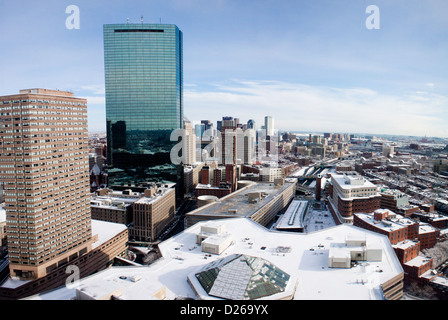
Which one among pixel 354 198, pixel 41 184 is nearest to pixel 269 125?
pixel 354 198

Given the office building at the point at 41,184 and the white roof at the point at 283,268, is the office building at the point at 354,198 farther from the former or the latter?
the office building at the point at 41,184

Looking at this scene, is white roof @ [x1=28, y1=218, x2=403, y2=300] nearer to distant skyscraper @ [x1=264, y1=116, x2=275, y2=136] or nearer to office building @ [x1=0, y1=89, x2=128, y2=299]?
office building @ [x1=0, y1=89, x2=128, y2=299]

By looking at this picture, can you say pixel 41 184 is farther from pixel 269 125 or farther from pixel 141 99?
pixel 269 125

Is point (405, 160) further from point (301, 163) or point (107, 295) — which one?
point (107, 295)

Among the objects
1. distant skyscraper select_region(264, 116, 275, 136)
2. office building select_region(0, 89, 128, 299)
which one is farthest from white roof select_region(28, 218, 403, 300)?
distant skyscraper select_region(264, 116, 275, 136)

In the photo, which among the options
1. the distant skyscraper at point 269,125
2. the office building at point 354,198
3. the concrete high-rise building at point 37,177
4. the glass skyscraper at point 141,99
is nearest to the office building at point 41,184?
the concrete high-rise building at point 37,177
